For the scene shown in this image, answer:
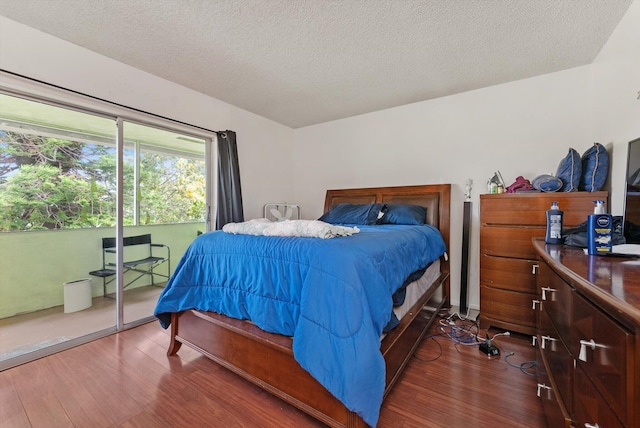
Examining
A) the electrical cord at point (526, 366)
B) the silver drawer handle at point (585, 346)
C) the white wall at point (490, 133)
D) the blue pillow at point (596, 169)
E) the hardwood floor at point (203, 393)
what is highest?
the white wall at point (490, 133)

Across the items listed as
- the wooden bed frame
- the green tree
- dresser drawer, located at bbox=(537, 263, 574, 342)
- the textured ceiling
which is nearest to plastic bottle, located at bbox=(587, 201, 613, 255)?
dresser drawer, located at bbox=(537, 263, 574, 342)

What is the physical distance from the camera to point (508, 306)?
2.26m

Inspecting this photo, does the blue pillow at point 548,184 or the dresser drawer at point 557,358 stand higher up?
the blue pillow at point 548,184

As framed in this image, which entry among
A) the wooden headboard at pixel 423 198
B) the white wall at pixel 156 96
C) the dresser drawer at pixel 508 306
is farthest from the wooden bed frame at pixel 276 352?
the white wall at pixel 156 96

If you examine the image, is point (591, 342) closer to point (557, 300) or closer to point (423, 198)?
point (557, 300)

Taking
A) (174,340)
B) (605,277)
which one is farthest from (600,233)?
(174,340)

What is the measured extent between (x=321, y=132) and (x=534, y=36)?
8.65 feet

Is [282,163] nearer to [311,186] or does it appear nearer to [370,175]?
[311,186]

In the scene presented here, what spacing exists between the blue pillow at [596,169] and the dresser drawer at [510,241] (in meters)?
0.47

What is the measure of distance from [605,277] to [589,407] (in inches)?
15.4

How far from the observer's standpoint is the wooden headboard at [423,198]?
296 cm

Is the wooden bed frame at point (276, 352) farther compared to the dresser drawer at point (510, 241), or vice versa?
the dresser drawer at point (510, 241)

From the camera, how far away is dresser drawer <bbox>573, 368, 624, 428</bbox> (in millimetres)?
678

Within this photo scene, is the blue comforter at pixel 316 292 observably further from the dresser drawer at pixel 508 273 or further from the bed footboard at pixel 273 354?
the dresser drawer at pixel 508 273
